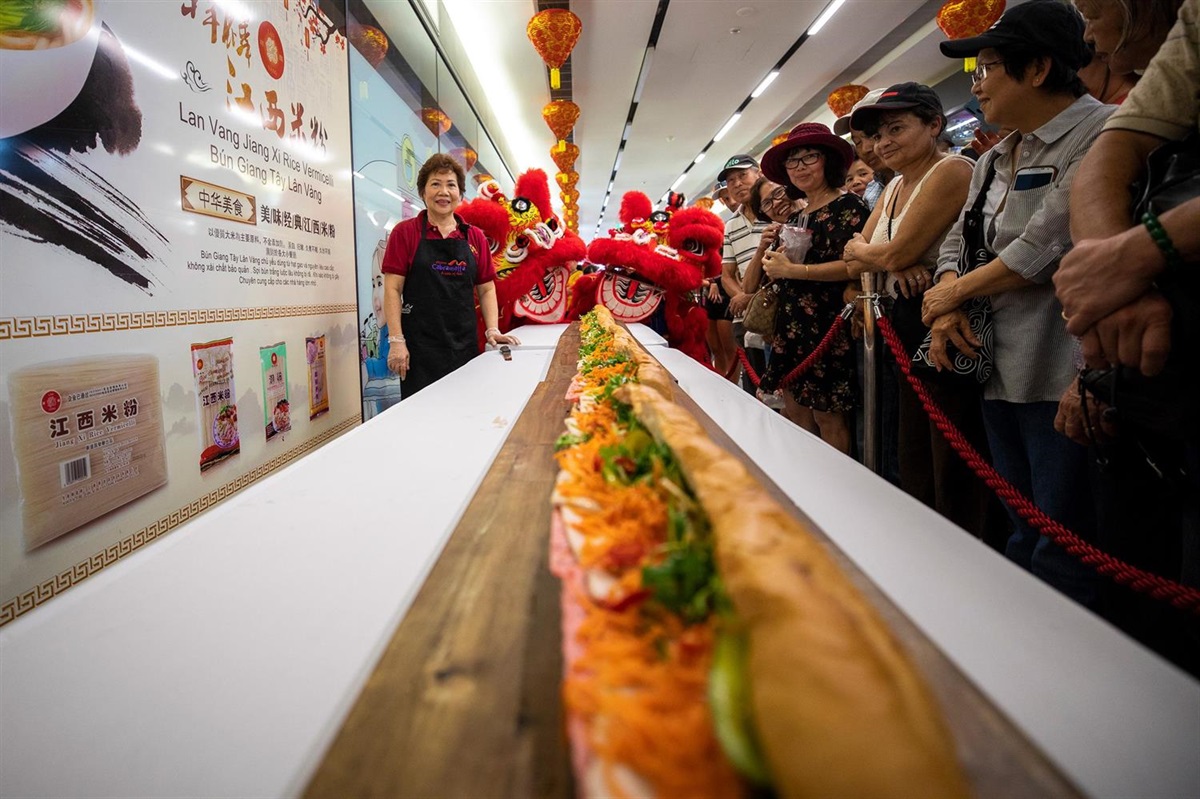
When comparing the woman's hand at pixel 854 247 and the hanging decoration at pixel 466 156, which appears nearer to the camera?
the woman's hand at pixel 854 247

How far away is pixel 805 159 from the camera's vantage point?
2.59 m

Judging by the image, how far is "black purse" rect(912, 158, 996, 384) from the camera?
5.23 ft

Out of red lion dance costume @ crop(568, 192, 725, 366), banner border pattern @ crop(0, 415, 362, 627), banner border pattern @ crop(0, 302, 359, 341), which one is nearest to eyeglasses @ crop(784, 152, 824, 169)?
red lion dance costume @ crop(568, 192, 725, 366)

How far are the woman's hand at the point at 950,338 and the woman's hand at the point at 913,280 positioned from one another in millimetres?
314

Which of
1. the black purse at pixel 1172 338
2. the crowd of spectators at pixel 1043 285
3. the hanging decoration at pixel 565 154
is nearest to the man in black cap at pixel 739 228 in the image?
the crowd of spectators at pixel 1043 285

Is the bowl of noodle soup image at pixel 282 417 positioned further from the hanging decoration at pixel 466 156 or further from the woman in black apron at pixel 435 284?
the hanging decoration at pixel 466 156

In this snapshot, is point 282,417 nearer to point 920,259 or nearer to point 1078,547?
point 920,259

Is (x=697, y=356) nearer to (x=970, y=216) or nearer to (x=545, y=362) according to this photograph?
(x=545, y=362)

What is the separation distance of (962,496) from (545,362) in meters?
1.81

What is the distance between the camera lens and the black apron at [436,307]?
9.90 feet

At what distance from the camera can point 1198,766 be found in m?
0.52

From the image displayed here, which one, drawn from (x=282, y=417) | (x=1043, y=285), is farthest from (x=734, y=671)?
(x=282, y=417)

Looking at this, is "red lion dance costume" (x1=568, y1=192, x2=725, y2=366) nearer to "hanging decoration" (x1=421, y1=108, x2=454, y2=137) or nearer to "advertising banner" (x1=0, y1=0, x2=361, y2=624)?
"hanging decoration" (x1=421, y1=108, x2=454, y2=137)

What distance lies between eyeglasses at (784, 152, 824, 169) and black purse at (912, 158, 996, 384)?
1046mm
